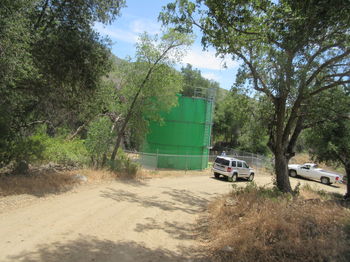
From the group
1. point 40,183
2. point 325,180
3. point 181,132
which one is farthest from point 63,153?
point 325,180

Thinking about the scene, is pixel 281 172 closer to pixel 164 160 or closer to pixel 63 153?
pixel 63 153

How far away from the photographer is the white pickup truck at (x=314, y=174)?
27.2 metres

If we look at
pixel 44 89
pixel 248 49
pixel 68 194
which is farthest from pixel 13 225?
pixel 248 49

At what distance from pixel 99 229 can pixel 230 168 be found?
1453 centimetres

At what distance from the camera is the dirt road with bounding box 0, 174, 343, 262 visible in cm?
514

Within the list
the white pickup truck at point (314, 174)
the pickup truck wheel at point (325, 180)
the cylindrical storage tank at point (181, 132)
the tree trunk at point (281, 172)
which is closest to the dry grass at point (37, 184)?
the tree trunk at point (281, 172)

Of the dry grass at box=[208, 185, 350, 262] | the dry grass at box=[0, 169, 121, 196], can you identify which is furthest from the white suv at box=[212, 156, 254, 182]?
the dry grass at box=[208, 185, 350, 262]

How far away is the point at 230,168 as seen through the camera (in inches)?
783

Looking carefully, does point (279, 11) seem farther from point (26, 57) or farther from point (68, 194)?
point (68, 194)

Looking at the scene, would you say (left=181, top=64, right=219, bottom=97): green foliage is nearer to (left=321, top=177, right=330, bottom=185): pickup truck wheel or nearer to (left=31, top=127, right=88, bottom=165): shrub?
(left=321, top=177, right=330, bottom=185): pickup truck wheel

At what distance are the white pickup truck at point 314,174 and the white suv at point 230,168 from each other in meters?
10.7

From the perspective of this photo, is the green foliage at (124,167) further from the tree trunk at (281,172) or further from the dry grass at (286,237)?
the dry grass at (286,237)

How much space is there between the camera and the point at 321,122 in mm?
12922

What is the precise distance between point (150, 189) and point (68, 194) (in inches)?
170
